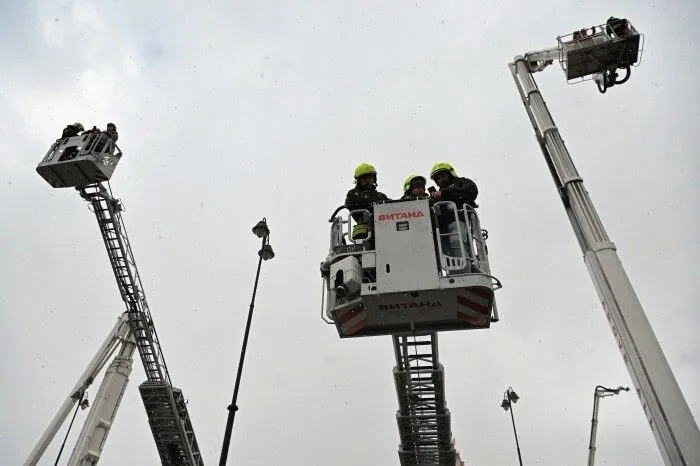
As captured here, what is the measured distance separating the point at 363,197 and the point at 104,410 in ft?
45.5

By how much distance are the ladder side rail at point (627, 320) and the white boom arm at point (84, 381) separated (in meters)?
16.8

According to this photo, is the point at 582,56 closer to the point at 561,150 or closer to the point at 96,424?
the point at 561,150

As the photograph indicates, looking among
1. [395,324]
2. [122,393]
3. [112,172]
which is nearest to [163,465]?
[122,393]

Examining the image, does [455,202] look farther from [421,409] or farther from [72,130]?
[72,130]

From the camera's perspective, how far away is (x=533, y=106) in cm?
1086

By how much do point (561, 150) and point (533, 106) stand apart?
1.56 metres

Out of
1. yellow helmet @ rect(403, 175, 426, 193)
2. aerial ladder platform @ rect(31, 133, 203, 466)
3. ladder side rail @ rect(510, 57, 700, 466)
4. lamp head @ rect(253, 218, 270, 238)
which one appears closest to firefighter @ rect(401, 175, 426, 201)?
yellow helmet @ rect(403, 175, 426, 193)

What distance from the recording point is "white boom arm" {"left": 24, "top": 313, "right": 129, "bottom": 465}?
17.3 meters

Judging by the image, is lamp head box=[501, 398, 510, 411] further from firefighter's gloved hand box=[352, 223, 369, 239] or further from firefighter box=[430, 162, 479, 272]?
firefighter's gloved hand box=[352, 223, 369, 239]

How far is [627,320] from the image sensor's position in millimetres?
7242

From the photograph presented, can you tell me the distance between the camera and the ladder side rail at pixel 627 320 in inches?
242

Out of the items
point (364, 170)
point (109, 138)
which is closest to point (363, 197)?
point (364, 170)

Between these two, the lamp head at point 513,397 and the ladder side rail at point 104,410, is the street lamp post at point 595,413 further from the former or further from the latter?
the ladder side rail at point 104,410

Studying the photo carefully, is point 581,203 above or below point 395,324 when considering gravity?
above
